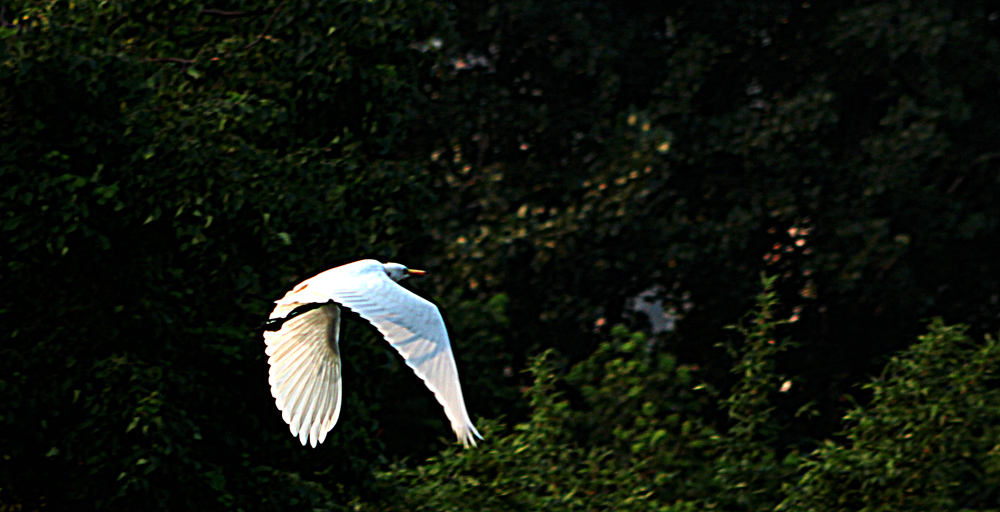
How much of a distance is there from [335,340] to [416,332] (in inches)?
40.6

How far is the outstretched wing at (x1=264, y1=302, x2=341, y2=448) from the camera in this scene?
5.14 metres

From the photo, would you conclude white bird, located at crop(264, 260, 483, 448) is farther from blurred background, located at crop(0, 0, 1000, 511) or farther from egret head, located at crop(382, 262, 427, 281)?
blurred background, located at crop(0, 0, 1000, 511)

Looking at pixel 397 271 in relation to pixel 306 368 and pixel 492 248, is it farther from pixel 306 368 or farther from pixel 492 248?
pixel 492 248

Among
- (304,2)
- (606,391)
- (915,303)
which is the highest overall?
(304,2)

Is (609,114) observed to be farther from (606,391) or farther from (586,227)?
(606,391)

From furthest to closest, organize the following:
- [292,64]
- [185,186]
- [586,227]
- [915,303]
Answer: [915,303] < [586,227] < [292,64] < [185,186]

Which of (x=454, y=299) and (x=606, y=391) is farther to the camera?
(x=454, y=299)

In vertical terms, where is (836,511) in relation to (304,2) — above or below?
below

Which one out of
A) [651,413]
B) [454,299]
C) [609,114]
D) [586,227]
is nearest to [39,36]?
[651,413]

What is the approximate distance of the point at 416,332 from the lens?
443 centimetres

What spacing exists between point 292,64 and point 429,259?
14.8ft

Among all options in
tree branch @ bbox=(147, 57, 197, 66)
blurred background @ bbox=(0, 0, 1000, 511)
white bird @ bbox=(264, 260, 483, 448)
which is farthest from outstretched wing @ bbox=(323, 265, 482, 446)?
tree branch @ bbox=(147, 57, 197, 66)

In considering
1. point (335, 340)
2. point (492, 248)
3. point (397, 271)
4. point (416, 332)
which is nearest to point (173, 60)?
point (397, 271)

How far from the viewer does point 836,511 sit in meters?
7.21
